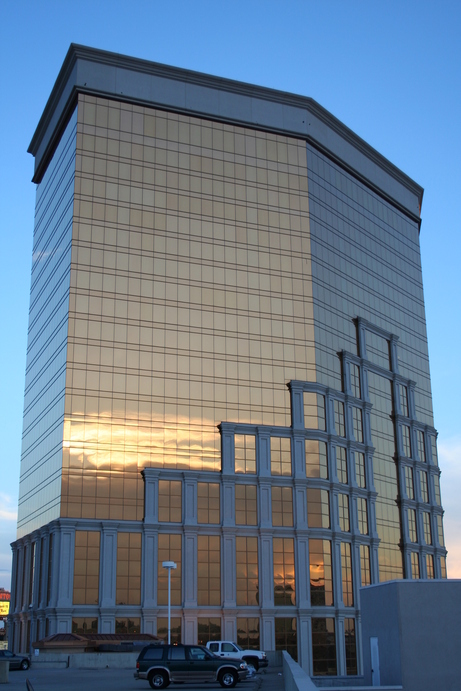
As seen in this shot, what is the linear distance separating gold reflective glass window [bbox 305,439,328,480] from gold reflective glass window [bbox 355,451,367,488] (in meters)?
6.26

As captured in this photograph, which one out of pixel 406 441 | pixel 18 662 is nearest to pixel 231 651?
pixel 18 662

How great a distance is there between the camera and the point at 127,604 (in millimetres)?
73062

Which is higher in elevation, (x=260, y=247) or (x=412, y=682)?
(x=260, y=247)

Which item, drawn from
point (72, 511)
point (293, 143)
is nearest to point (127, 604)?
point (72, 511)

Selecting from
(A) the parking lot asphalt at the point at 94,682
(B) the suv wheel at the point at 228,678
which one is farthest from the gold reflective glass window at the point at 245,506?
(B) the suv wheel at the point at 228,678

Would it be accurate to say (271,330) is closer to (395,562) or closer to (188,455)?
(188,455)

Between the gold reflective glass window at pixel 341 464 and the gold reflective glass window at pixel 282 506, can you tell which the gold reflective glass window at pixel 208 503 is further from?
the gold reflective glass window at pixel 341 464

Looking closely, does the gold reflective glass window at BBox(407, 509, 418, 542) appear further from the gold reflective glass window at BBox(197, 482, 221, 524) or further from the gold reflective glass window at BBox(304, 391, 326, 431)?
the gold reflective glass window at BBox(197, 482, 221, 524)

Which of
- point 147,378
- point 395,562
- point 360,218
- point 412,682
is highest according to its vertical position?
point 360,218

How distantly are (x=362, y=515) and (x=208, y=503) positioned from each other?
19.2 m

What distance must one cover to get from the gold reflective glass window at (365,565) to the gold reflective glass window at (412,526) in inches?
416

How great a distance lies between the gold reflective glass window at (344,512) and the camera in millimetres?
85312

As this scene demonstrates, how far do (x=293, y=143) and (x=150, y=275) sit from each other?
2463 centimetres

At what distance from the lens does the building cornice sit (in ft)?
285
